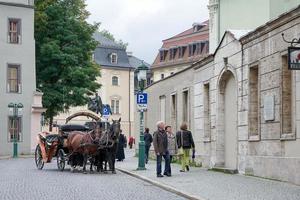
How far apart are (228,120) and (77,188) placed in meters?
7.67

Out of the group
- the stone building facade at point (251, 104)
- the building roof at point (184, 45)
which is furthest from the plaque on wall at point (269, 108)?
the building roof at point (184, 45)

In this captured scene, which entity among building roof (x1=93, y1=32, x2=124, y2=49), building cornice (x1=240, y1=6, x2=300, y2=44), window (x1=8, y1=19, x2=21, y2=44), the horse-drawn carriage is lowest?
the horse-drawn carriage

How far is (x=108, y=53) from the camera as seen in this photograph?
319 ft

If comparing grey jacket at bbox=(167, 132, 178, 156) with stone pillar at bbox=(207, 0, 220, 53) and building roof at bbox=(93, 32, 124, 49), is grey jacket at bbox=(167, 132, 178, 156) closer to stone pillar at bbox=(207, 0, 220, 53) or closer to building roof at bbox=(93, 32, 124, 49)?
stone pillar at bbox=(207, 0, 220, 53)

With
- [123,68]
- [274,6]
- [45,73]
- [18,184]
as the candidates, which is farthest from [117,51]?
[18,184]

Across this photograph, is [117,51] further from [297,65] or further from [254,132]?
[297,65]

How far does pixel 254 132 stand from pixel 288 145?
121 inches

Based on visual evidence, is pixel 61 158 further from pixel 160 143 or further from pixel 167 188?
pixel 167 188

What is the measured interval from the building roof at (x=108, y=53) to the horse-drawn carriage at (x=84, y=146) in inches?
2738

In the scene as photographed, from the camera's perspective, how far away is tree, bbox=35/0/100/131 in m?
52.1

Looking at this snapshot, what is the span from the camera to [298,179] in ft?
54.7

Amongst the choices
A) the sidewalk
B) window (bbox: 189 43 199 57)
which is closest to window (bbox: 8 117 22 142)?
the sidewalk

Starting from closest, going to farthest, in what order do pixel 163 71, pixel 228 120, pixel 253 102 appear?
1. pixel 253 102
2. pixel 228 120
3. pixel 163 71

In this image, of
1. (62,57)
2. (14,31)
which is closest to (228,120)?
(14,31)
